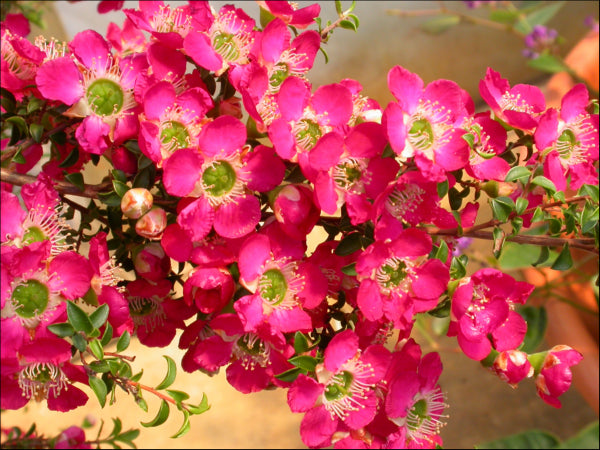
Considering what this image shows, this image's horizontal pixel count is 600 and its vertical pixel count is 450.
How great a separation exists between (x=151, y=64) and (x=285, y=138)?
0.46ft

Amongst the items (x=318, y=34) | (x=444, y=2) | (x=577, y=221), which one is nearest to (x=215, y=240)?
(x=318, y=34)

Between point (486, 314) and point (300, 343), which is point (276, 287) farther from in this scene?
point (486, 314)

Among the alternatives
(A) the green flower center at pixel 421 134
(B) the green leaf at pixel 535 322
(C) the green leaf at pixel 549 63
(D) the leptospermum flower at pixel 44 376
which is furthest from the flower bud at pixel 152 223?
(C) the green leaf at pixel 549 63

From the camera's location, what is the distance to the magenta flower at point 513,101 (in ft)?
1.94

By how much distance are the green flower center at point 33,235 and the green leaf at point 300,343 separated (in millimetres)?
230

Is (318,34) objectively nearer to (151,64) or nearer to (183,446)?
(151,64)

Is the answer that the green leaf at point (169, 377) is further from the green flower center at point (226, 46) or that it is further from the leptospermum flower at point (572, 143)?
the leptospermum flower at point (572, 143)

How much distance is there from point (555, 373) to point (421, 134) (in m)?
0.29

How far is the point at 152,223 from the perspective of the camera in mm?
502

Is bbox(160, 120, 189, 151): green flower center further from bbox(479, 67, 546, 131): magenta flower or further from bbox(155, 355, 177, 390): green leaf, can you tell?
bbox(479, 67, 546, 131): magenta flower

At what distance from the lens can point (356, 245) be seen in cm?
54

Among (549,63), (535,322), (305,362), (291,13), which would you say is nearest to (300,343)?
(305,362)

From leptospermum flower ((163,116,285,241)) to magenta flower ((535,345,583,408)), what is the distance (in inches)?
13.7

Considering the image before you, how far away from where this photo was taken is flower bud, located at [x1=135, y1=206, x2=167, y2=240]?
1.65 feet
